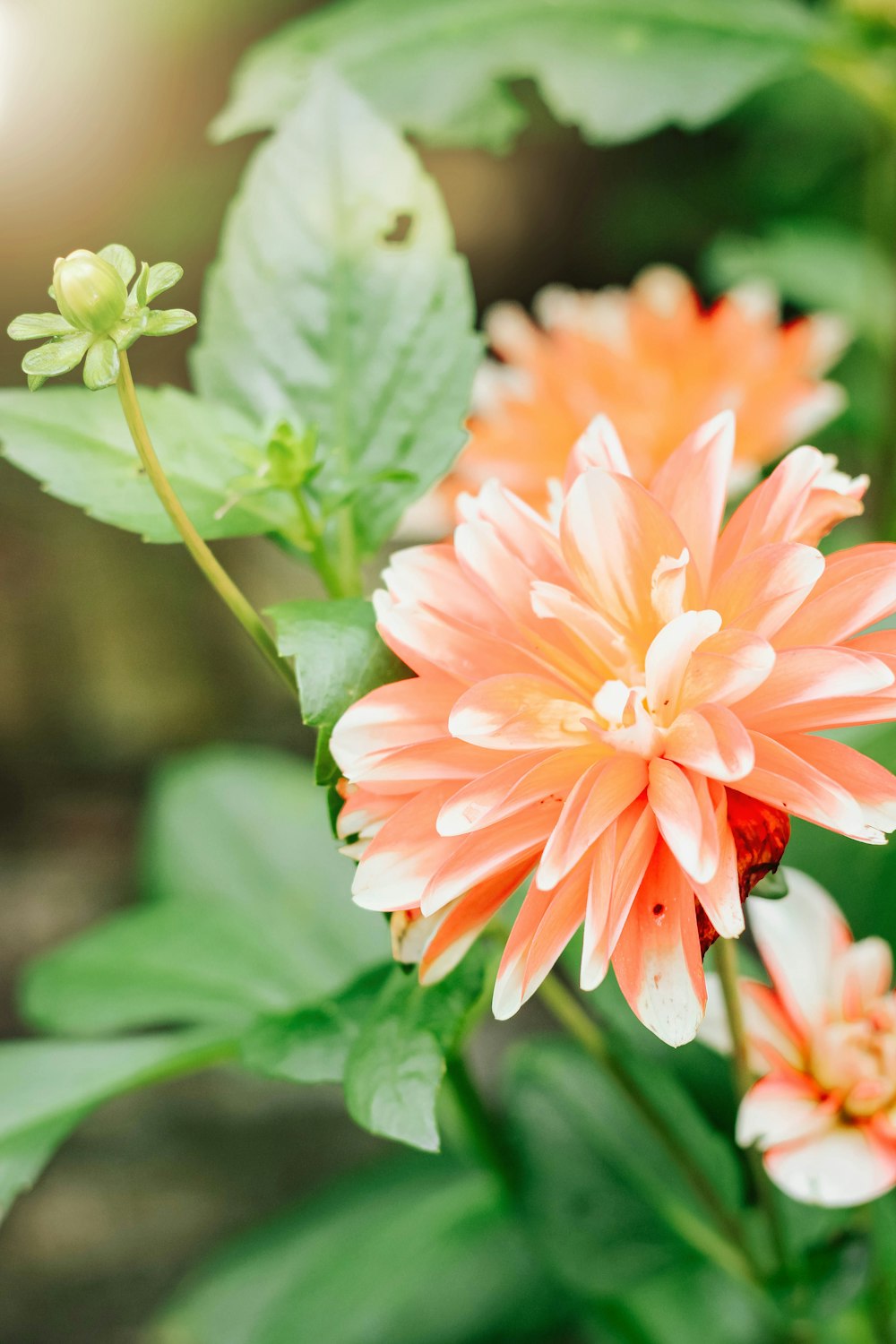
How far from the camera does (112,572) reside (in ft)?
3.80

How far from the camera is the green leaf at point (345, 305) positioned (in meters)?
0.39

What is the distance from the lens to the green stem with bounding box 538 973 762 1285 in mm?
357

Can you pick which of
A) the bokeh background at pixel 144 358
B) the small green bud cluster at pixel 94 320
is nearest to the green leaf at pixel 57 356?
the small green bud cluster at pixel 94 320

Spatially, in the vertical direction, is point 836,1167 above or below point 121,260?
below

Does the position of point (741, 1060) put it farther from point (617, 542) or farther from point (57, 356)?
point (57, 356)

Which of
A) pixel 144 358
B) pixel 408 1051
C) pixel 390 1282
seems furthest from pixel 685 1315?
pixel 144 358

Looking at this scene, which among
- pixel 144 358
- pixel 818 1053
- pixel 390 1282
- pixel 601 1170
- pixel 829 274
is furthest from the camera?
pixel 144 358

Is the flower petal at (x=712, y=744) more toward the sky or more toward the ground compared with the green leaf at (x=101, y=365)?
more toward the ground

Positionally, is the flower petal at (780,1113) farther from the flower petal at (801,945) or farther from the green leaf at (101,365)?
the green leaf at (101,365)

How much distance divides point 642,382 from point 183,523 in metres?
0.49

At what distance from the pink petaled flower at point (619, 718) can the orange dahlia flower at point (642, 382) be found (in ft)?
1.24

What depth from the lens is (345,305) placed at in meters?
0.40

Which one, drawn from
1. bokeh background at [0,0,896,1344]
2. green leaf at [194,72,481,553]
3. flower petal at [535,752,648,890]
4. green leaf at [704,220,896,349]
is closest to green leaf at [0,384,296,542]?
green leaf at [194,72,481,553]

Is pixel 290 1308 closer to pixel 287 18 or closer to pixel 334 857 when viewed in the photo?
pixel 334 857
